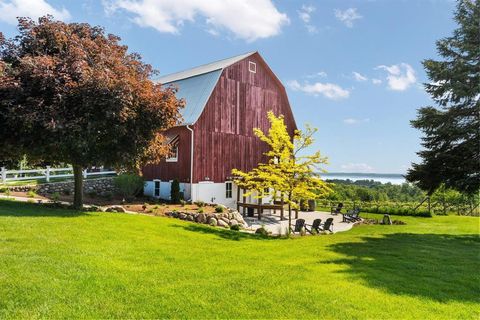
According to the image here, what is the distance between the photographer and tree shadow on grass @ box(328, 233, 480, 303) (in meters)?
6.41

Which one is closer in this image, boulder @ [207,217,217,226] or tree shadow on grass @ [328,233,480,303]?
tree shadow on grass @ [328,233,480,303]

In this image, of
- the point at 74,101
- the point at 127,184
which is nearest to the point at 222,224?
the point at 74,101

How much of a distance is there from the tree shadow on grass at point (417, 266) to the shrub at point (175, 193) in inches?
400

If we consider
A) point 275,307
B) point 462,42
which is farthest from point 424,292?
point 462,42

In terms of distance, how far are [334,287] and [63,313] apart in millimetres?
3857

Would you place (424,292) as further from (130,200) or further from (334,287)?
(130,200)

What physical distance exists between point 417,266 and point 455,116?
955 centimetres

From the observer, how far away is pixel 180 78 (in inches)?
981

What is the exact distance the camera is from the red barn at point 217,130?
20641 millimetres

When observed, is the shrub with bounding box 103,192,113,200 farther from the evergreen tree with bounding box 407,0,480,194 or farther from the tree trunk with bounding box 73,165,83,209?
the evergreen tree with bounding box 407,0,480,194

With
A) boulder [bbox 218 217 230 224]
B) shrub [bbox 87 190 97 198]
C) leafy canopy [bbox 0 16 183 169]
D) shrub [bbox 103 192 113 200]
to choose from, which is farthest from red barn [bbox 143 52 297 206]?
leafy canopy [bbox 0 16 183 169]

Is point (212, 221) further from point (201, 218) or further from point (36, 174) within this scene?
point (36, 174)

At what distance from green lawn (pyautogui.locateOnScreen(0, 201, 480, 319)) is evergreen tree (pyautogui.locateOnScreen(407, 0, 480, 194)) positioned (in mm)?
5660

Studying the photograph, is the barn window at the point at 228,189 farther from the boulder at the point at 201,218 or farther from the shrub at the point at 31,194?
the shrub at the point at 31,194
